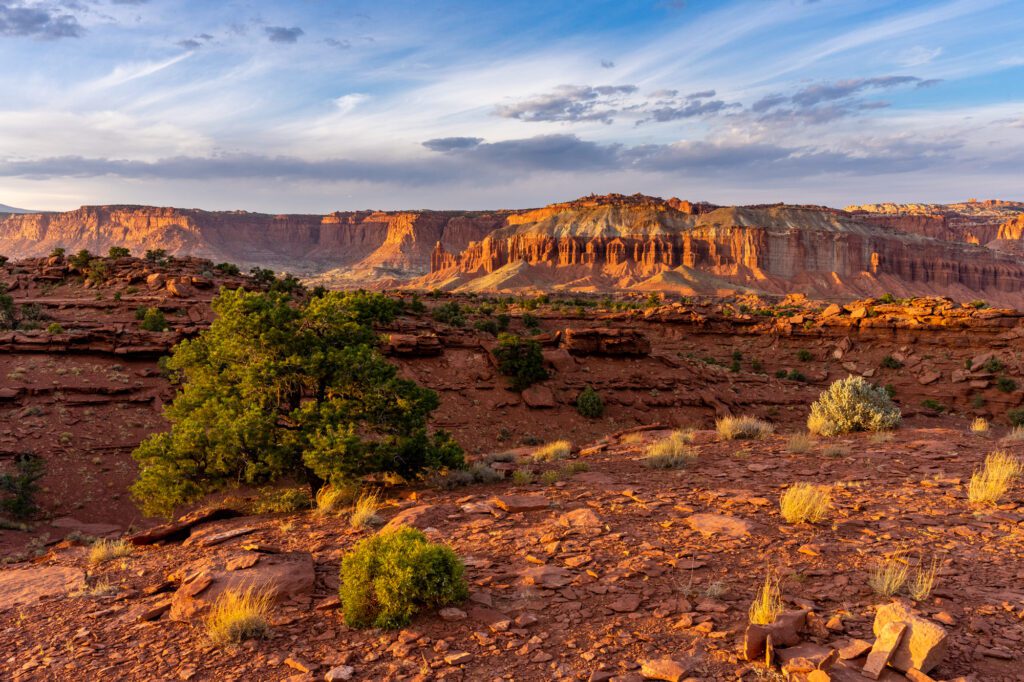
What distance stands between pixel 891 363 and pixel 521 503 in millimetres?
33853

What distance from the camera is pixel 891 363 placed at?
34.5 metres

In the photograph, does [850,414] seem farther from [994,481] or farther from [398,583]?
[398,583]

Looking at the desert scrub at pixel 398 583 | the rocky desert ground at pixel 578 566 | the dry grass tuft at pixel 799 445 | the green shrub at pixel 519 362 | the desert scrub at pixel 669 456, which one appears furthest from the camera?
the green shrub at pixel 519 362

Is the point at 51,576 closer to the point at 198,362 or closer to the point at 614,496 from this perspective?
the point at 198,362

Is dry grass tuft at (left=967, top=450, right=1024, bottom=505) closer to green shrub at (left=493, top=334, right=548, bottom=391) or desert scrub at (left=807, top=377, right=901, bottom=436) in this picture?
desert scrub at (left=807, top=377, right=901, bottom=436)

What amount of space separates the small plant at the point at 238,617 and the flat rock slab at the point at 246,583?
109mm

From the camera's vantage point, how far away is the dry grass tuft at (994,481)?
307 inches

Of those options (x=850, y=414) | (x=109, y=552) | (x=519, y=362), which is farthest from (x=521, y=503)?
(x=519, y=362)

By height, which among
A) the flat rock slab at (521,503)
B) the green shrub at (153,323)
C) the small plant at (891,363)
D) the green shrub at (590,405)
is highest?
the green shrub at (153,323)

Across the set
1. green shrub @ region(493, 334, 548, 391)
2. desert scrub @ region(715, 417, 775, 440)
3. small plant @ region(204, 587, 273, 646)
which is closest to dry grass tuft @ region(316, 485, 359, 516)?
small plant @ region(204, 587, 273, 646)

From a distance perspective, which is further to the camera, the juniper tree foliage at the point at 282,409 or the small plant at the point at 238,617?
the juniper tree foliage at the point at 282,409

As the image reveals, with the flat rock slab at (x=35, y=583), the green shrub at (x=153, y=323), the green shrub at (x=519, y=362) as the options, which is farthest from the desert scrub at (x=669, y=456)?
the green shrub at (x=153, y=323)

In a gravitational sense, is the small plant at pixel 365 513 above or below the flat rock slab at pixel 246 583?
below

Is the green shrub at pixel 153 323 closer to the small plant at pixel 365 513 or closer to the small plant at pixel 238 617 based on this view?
the small plant at pixel 365 513
